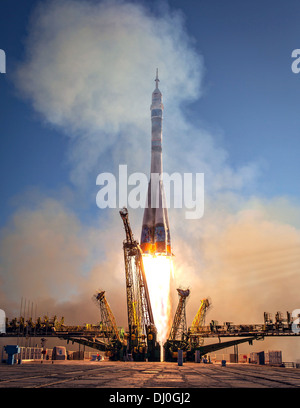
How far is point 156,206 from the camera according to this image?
419ft

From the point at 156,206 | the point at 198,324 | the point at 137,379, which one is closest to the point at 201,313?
the point at 198,324

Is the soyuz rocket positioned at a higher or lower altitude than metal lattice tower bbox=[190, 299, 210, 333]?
higher

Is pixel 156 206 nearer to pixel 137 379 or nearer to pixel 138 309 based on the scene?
pixel 138 309

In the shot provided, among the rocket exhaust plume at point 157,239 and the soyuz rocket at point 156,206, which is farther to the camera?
the soyuz rocket at point 156,206

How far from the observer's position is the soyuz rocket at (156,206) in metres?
123

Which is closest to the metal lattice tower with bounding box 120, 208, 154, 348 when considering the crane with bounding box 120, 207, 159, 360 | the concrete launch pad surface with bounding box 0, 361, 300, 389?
the crane with bounding box 120, 207, 159, 360

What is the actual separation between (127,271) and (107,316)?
1730 cm

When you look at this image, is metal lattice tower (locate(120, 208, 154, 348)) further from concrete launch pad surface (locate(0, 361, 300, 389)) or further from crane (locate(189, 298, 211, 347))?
concrete launch pad surface (locate(0, 361, 300, 389))

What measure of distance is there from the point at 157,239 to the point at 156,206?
37.4ft

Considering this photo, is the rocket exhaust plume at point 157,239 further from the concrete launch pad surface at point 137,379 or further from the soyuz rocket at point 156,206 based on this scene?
the concrete launch pad surface at point 137,379

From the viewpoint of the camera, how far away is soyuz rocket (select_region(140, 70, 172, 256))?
12344 cm

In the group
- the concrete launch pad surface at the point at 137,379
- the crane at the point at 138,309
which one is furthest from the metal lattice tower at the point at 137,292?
the concrete launch pad surface at the point at 137,379

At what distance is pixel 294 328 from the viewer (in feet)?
349
